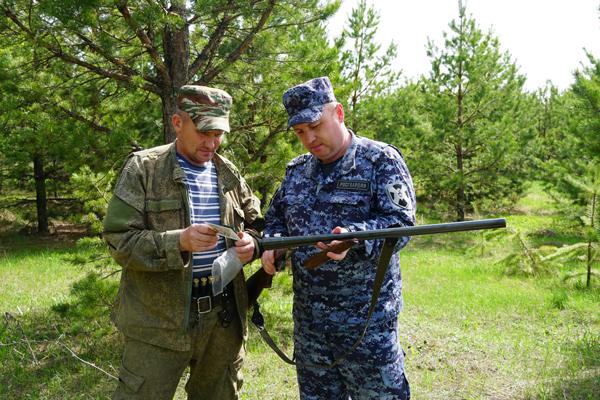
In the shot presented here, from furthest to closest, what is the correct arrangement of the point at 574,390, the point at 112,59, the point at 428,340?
1. the point at 428,340
2. the point at 112,59
3. the point at 574,390

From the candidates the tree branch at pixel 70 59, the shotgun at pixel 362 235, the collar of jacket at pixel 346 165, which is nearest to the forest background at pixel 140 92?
the tree branch at pixel 70 59

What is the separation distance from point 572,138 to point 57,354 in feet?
52.6

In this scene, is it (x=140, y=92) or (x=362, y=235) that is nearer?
(x=362, y=235)

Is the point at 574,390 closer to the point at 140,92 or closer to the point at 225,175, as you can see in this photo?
the point at 225,175

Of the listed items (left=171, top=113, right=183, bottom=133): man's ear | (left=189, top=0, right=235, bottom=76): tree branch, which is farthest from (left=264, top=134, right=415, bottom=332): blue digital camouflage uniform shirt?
(left=189, top=0, right=235, bottom=76): tree branch

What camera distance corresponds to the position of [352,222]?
2.46m

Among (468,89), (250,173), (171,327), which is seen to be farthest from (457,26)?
(171,327)

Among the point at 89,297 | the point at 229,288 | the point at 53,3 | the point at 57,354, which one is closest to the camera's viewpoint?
the point at 229,288

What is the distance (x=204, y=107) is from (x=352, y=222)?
924 mm

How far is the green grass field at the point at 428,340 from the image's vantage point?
4.10 metres

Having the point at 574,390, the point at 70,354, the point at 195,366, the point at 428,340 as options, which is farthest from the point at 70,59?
the point at 574,390

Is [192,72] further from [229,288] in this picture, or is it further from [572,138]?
[572,138]

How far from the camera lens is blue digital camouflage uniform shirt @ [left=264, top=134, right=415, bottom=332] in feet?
7.97

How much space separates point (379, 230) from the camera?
2176mm
